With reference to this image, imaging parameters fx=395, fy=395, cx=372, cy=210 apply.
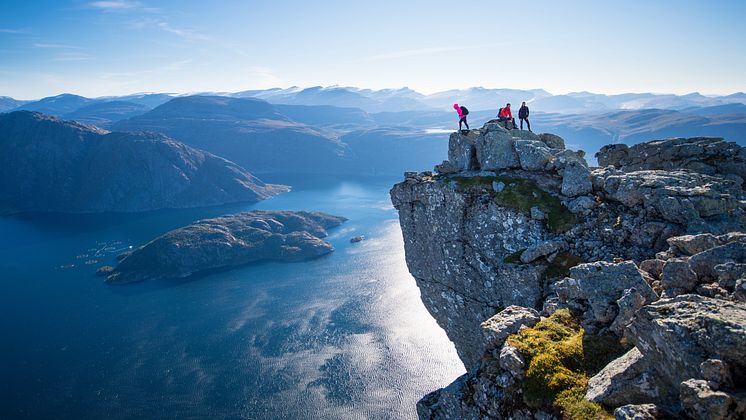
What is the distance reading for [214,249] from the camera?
164 metres

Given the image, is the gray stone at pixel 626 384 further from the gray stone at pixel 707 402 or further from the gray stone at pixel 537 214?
the gray stone at pixel 537 214

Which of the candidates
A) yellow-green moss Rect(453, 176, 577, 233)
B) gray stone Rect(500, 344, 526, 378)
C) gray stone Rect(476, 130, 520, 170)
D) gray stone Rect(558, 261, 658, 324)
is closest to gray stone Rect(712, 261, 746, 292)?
gray stone Rect(558, 261, 658, 324)

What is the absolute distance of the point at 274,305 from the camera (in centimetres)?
11569

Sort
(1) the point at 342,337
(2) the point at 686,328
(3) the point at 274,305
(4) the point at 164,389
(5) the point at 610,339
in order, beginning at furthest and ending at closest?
1. (3) the point at 274,305
2. (1) the point at 342,337
3. (4) the point at 164,389
4. (5) the point at 610,339
5. (2) the point at 686,328

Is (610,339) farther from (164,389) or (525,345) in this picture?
(164,389)

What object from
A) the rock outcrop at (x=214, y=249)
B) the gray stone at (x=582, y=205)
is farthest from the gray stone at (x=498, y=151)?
the rock outcrop at (x=214, y=249)

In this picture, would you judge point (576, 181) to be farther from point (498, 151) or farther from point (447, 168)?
point (447, 168)

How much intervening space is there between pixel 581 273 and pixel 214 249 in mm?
166382

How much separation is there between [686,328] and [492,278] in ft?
47.8

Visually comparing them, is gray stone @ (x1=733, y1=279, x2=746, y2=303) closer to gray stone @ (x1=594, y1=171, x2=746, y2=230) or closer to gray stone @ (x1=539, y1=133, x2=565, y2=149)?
gray stone @ (x1=594, y1=171, x2=746, y2=230)

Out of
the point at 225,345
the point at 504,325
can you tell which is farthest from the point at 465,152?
the point at 225,345

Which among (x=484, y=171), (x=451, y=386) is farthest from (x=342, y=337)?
(x=451, y=386)

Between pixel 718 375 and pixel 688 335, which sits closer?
pixel 718 375

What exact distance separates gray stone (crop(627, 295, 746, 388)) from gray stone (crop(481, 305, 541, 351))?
4.32 m
